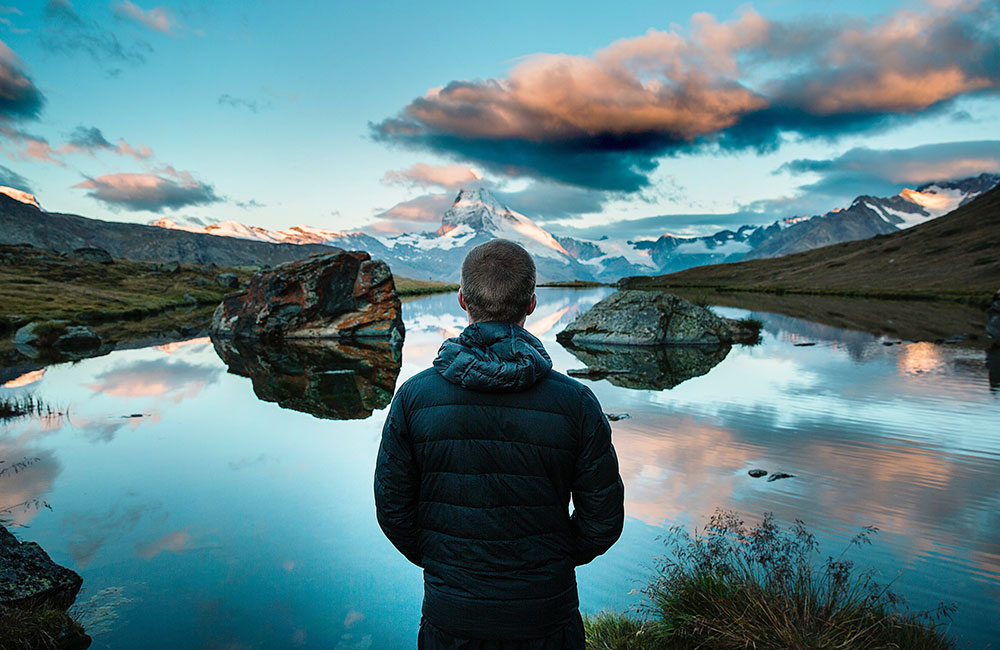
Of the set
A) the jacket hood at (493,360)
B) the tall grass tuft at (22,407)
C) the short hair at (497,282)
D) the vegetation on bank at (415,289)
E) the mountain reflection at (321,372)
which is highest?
the short hair at (497,282)

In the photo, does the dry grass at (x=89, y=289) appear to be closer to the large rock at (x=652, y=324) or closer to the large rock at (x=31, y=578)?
the large rock at (x=652, y=324)

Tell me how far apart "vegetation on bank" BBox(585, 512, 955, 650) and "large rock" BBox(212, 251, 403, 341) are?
94.0ft

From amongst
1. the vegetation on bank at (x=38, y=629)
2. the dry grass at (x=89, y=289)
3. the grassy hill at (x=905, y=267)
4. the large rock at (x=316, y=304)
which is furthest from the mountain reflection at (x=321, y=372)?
the grassy hill at (x=905, y=267)

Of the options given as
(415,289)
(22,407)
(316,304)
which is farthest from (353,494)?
(415,289)

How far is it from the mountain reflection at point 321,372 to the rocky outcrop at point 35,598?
8.15m

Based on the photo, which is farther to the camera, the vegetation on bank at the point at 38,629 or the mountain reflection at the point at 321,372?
the mountain reflection at the point at 321,372

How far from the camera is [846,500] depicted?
8.16 m

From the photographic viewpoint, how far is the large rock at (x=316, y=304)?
34.2m

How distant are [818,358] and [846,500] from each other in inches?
666

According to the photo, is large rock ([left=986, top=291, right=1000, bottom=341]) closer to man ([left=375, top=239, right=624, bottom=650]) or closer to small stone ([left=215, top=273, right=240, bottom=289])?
man ([left=375, top=239, right=624, bottom=650])

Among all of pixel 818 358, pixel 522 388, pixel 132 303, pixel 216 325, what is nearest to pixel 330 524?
pixel 522 388

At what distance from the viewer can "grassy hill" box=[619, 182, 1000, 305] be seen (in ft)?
280

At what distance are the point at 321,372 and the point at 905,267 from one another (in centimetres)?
13214

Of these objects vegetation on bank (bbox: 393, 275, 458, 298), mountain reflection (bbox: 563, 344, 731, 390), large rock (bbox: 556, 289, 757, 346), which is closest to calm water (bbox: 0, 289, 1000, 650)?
mountain reflection (bbox: 563, 344, 731, 390)
